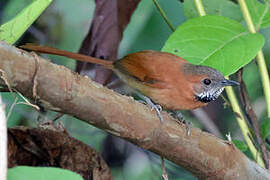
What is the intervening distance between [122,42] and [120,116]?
2.26m

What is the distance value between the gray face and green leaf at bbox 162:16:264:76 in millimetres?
551

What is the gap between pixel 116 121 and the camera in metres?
A: 1.67

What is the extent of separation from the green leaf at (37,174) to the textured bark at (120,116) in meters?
0.23

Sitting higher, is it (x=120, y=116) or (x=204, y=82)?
(x=120, y=116)

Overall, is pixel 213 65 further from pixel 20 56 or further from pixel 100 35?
pixel 20 56

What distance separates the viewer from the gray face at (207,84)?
9.86 feet

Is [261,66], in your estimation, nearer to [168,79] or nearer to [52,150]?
[168,79]

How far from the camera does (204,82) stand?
3.09m

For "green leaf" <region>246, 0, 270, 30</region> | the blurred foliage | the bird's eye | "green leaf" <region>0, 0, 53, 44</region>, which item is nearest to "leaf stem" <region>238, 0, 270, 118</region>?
"green leaf" <region>246, 0, 270, 30</region>

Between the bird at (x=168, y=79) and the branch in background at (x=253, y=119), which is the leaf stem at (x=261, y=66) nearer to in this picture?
the branch in background at (x=253, y=119)

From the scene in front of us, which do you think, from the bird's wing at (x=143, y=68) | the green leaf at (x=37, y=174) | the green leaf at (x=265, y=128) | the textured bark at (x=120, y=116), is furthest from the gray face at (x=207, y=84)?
the green leaf at (x=37, y=174)

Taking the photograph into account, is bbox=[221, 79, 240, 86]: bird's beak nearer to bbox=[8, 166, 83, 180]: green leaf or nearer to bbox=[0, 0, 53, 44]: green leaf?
bbox=[0, 0, 53, 44]: green leaf

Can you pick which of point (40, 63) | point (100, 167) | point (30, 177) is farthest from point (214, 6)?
point (30, 177)

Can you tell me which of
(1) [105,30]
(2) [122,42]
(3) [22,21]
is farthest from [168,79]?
(3) [22,21]
